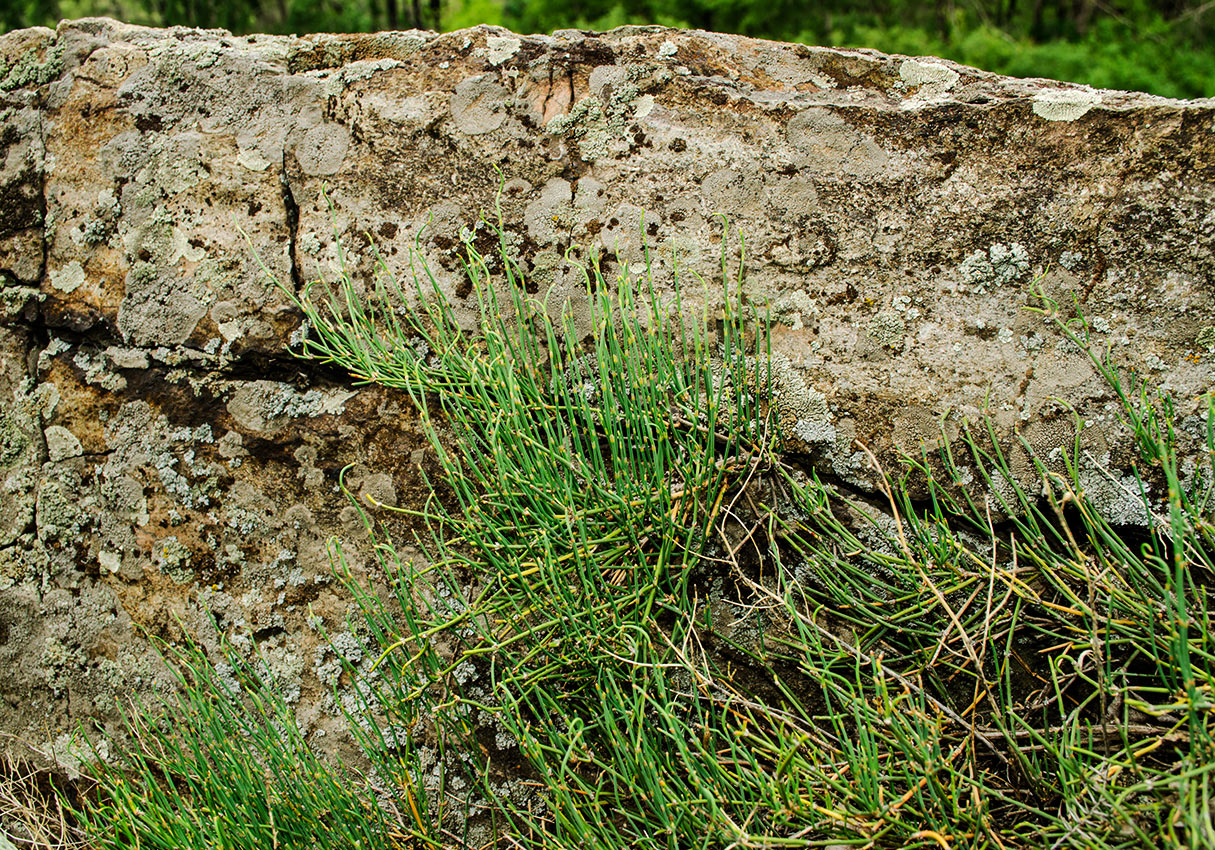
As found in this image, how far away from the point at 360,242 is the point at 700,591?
1.31 meters

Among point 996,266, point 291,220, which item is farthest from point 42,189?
point 996,266

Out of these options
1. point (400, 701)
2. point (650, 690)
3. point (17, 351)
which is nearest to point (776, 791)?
point (650, 690)

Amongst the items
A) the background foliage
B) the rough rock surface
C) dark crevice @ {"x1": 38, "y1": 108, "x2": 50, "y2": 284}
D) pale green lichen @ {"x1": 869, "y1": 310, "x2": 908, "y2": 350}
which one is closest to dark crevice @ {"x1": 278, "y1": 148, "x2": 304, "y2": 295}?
the rough rock surface

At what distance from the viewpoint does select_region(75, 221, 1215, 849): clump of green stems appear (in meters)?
1.63

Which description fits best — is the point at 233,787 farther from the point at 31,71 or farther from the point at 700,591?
the point at 31,71

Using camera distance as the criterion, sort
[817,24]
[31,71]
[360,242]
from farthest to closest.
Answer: [817,24] < [31,71] < [360,242]

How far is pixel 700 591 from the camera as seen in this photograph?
1930 mm

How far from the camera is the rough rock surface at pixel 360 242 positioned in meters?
1.91

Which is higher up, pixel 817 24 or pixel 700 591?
pixel 817 24

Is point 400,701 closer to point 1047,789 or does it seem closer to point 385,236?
point 385,236

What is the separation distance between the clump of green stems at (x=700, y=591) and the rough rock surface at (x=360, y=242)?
0.39 feet

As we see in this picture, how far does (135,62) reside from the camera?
2.24m

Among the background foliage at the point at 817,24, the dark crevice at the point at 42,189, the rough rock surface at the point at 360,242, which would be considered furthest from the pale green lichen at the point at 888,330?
the background foliage at the point at 817,24

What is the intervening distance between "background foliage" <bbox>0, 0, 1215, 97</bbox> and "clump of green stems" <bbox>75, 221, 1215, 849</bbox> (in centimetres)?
768
